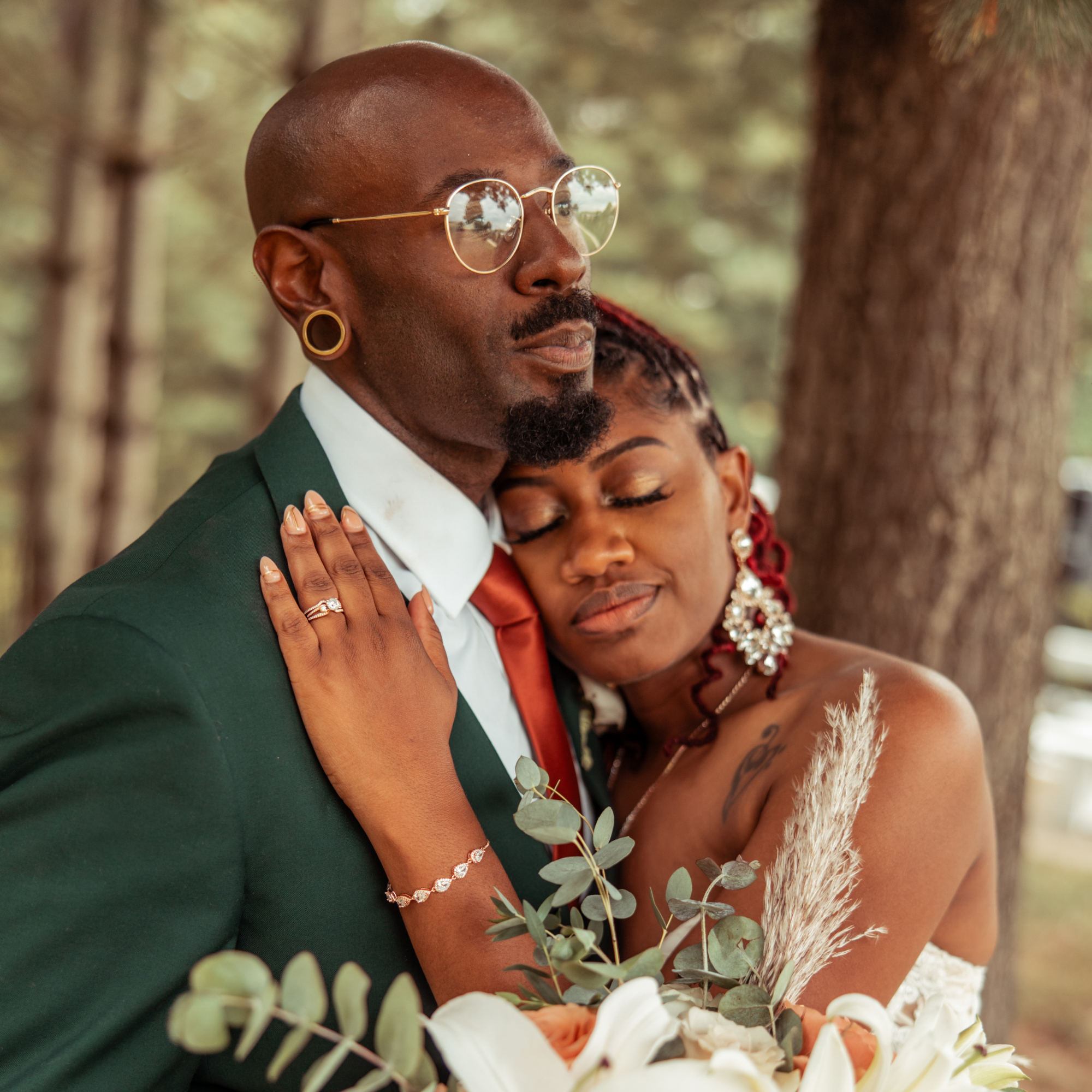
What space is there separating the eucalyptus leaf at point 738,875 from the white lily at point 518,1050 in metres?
0.46

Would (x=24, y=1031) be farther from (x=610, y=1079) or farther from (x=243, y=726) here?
(x=610, y=1079)

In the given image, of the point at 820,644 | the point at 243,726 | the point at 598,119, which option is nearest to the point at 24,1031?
the point at 243,726

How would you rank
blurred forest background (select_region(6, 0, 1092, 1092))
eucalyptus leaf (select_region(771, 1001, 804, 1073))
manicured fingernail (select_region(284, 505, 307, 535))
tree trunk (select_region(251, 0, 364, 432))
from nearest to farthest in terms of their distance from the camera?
1. eucalyptus leaf (select_region(771, 1001, 804, 1073))
2. manicured fingernail (select_region(284, 505, 307, 535))
3. tree trunk (select_region(251, 0, 364, 432))
4. blurred forest background (select_region(6, 0, 1092, 1092))

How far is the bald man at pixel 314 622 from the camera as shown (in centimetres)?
160

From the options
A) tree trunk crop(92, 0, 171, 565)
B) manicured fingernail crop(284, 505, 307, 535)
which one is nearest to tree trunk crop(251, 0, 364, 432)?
tree trunk crop(92, 0, 171, 565)

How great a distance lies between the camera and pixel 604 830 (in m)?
1.61

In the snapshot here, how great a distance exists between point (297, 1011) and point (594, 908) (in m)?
0.57

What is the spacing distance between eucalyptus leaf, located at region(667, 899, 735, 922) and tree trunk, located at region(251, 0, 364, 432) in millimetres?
3599

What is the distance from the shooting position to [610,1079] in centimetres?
110

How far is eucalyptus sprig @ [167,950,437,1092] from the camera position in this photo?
1.08 meters

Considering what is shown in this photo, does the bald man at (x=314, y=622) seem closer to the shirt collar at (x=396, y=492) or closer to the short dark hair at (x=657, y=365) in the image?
the shirt collar at (x=396, y=492)

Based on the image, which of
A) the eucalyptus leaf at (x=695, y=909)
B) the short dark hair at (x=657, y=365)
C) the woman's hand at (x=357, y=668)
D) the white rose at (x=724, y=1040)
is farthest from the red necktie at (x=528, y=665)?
the white rose at (x=724, y=1040)

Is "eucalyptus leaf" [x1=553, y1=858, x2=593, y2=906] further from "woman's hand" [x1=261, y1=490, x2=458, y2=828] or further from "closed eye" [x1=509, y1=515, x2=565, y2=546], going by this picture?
"closed eye" [x1=509, y1=515, x2=565, y2=546]

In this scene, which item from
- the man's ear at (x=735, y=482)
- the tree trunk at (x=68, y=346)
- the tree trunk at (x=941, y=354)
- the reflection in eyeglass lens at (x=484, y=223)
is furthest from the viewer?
the tree trunk at (x=68, y=346)
